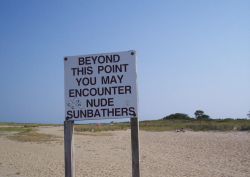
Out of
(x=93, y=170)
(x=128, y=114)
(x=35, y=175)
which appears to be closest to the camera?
(x=128, y=114)

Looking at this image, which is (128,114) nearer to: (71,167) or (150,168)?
(71,167)

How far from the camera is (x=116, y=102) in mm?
6344

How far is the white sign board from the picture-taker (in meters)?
6.32

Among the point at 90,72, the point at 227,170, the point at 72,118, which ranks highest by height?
the point at 90,72

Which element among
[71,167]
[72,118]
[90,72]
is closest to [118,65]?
[90,72]

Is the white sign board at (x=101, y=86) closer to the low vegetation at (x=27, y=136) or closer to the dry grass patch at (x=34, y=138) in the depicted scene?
the dry grass patch at (x=34, y=138)

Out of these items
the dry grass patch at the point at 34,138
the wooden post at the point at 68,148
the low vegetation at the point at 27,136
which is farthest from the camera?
the low vegetation at the point at 27,136

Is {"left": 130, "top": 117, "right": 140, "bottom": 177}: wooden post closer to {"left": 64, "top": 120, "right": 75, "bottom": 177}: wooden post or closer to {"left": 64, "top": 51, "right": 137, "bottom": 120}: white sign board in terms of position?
{"left": 64, "top": 51, "right": 137, "bottom": 120}: white sign board

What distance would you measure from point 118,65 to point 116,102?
535mm

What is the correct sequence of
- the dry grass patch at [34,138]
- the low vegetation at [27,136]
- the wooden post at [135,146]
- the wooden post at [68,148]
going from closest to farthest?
the wooden post at [135,146], the wooden post at [68,148], the dry grass patch at [34,138], the low vegetation at [27,136]

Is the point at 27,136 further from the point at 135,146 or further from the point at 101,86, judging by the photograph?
the point at 135,146

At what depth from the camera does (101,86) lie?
21.1 feet

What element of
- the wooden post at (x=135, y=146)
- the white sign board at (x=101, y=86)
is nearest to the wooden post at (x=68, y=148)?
the white sign board at (x=101, y=86)

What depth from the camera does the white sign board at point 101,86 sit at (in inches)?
249
